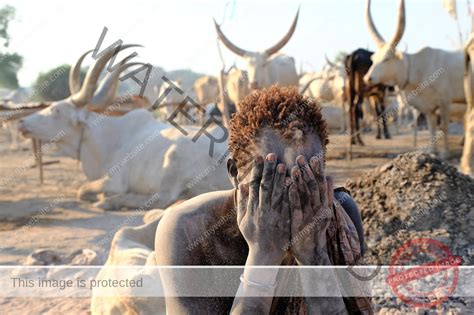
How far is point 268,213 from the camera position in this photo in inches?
52.5

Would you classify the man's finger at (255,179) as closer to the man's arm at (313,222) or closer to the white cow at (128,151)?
the man's arm at (313,222)

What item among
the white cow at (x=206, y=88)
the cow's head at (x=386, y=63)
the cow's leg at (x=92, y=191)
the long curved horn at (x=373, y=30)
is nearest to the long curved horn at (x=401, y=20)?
the cow's head at (x=386, y=63)

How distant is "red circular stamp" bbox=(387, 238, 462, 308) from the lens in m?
3.00

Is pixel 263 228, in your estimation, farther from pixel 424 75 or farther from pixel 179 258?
pixel 424 75

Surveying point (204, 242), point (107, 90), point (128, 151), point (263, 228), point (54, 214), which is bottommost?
point (54, 214)

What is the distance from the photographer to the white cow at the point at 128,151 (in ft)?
20.2

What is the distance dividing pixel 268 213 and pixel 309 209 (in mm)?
104

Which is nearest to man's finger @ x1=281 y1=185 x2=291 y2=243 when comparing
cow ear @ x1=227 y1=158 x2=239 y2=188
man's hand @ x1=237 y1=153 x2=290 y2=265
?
man's hand @ x1=237 y1=153 x2=290 y2=265

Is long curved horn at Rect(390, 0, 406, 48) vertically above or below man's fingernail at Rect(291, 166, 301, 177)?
above

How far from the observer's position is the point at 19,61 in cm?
2308

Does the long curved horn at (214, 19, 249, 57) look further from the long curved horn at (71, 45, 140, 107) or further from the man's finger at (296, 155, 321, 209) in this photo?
the man's finger at (296, 155, 321, 209)

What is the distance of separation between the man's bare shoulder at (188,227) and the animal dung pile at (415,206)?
6.90ft

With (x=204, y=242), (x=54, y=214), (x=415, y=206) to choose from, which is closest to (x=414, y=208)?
→ (x=415, y=206)

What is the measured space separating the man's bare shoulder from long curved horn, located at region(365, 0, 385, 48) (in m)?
7.81
